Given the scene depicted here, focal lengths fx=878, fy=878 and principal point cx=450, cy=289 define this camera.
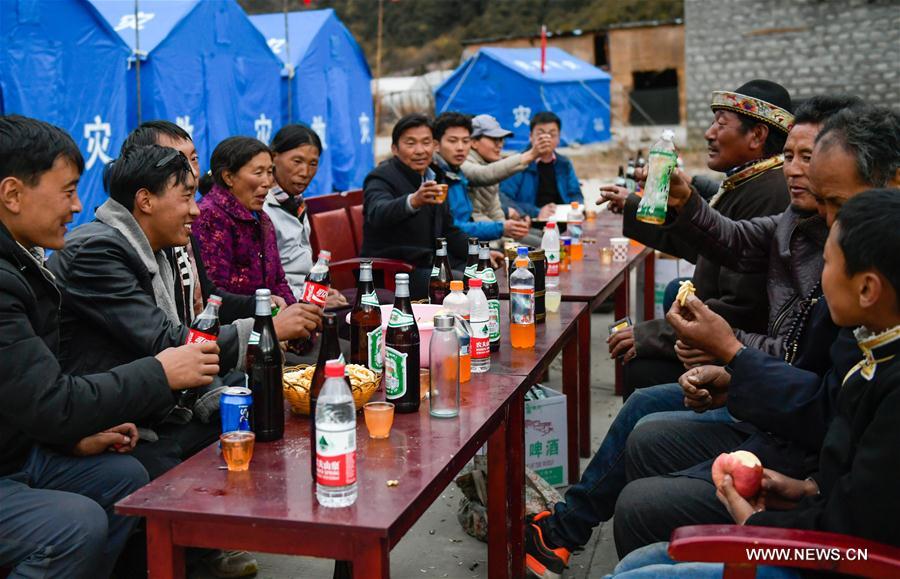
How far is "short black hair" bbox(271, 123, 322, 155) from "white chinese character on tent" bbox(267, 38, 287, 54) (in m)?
8.03

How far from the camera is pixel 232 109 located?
413 inches

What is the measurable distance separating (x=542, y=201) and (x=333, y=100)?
664 cm

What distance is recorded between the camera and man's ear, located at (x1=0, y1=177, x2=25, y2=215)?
2398mm

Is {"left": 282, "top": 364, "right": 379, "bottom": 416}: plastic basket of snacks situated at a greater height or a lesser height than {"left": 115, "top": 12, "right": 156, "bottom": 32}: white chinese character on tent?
lesser

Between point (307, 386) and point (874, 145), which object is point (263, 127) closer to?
point (307, 386)

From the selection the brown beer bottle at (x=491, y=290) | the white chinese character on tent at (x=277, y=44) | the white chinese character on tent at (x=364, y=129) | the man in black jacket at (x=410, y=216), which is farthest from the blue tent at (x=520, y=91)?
the brown beer bottle at (x=491, y=290)

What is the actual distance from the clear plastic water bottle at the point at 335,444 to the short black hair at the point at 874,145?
1561mm

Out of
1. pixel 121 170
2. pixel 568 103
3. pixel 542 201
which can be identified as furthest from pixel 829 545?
pixel 568 103

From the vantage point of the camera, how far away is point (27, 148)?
2424mm

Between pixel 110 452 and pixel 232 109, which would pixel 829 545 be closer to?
pixel 110 452

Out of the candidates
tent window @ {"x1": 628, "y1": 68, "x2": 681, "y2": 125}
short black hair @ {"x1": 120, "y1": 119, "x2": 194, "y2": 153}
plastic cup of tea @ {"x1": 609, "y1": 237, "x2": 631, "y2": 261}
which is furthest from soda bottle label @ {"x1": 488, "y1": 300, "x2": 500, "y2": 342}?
tent window @ {"x1": 628, "y1": 68, "x2": 681, "y2": 125}

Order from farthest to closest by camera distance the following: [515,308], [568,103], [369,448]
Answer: [568,103]
[515,308]
[369,448]

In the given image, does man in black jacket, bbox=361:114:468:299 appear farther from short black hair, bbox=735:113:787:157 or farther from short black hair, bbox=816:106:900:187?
short black hair, bbox=816:106:900:187

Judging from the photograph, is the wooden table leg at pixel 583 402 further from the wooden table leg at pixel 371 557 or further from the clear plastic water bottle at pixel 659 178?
the wooden table leg at pixel 371 557
